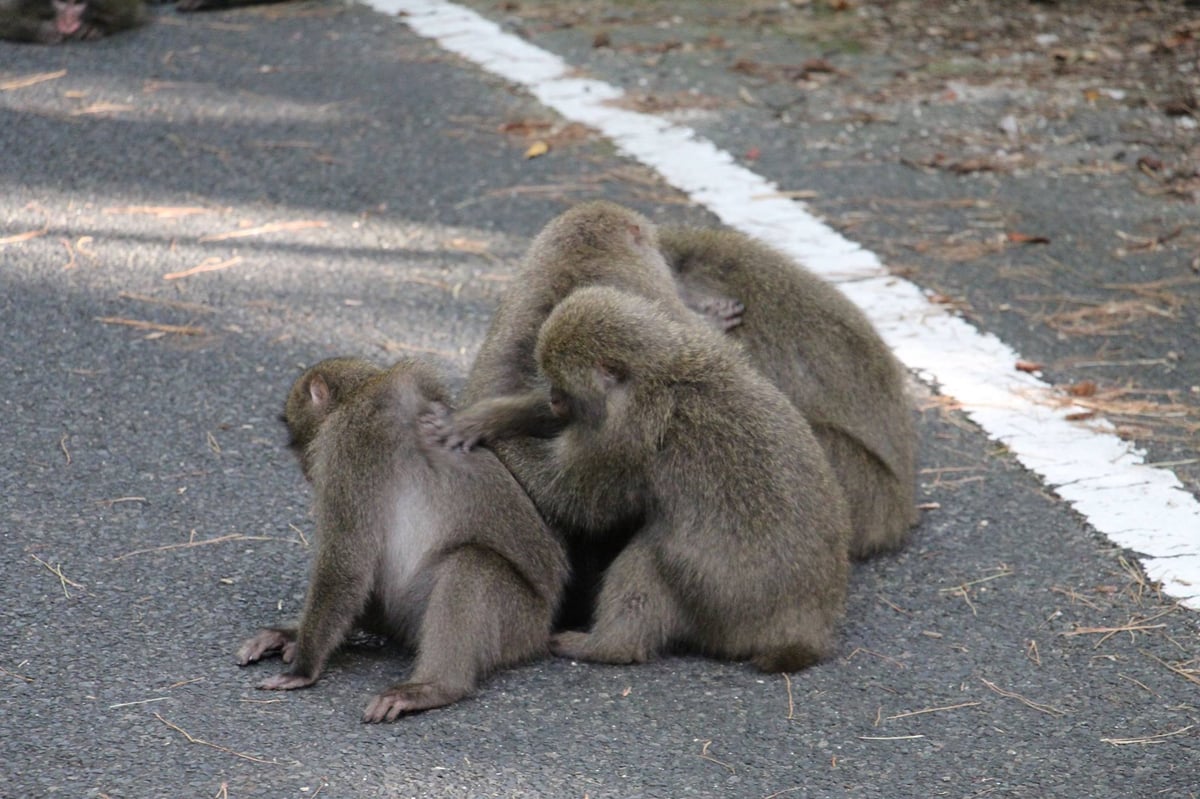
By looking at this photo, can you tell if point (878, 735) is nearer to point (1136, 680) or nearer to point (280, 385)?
point (1136, 680)

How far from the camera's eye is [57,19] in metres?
9.81

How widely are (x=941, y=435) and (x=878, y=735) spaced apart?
2.02m

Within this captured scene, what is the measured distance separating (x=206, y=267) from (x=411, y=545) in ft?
9.53

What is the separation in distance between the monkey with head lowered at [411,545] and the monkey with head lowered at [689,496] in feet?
0.49

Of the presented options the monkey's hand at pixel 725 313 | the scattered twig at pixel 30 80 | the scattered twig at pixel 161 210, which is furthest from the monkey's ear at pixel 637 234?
the scattered twig at pixel 30 80

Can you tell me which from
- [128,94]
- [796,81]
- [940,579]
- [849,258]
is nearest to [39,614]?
[940,579]

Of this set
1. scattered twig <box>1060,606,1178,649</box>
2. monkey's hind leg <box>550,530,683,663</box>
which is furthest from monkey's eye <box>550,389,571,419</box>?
scattered twig <box>1060,606,1178,649</box>

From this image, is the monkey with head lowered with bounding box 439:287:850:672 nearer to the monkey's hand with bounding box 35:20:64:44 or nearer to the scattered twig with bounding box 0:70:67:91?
the scattered twig with bounding box 0:70:67:91

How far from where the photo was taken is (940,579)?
15.2 ft

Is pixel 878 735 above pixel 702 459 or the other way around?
the other way around

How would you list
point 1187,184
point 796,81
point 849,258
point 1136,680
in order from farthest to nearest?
point 796,81 → point 1187,184 → point 849,258 → point 1136,680

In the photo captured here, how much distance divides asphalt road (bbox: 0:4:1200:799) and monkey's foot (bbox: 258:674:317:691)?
0.10 ft

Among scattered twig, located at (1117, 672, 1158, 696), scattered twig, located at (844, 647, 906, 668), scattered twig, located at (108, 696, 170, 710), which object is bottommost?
scattered twig, located at (844, 647, 906, 668)

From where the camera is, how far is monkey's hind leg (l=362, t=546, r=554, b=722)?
3.78 metres
